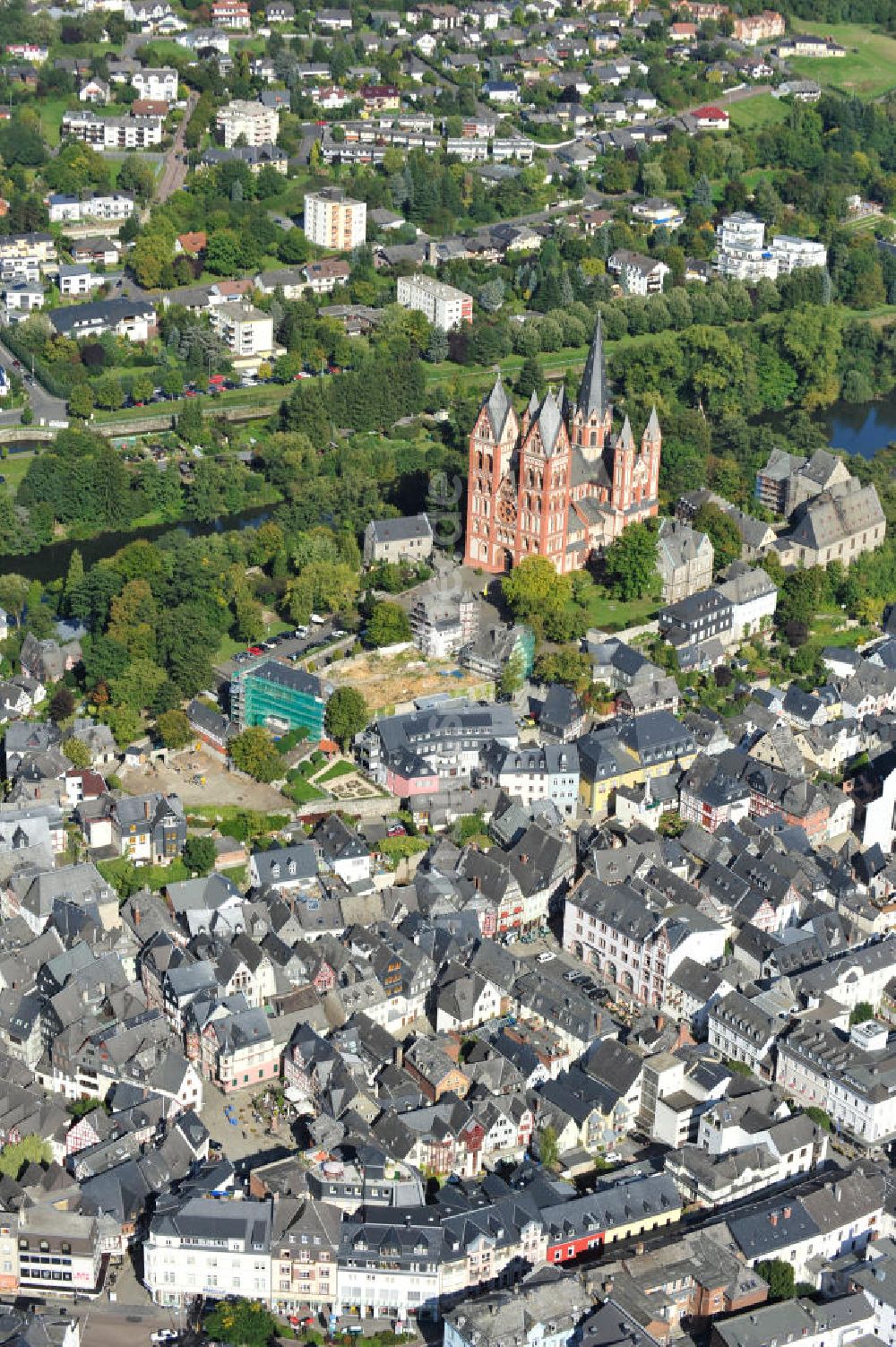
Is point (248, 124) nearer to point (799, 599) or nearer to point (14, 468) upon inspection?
point (14, 468)

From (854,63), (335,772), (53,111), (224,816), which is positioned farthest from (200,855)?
(854,63)

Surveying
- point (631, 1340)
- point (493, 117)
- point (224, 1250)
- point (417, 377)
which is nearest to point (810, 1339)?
point (631, 1340)

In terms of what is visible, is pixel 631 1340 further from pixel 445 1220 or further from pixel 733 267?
pixel 733 267

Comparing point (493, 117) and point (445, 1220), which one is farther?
point (493, 117)

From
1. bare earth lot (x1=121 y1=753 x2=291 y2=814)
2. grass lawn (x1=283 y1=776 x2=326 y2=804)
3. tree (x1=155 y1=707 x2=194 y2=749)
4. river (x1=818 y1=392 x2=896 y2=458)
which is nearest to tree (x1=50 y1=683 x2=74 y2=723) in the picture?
tree (x1=155 y1=707 x2=194 y2=749)

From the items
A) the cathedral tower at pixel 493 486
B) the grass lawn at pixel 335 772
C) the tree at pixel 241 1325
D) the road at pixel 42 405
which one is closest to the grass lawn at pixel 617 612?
the cathedral tower at pixel 493 486

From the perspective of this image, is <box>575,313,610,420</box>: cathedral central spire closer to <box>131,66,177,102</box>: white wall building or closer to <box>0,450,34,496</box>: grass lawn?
<box>0,450,34,496</box>: grass lawn
